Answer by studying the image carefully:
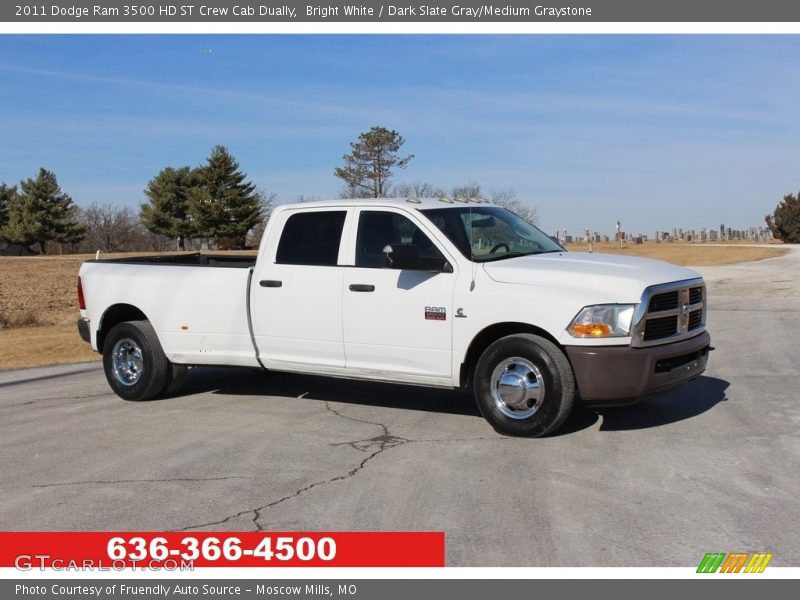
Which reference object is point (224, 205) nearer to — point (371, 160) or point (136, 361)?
point (371, 160)

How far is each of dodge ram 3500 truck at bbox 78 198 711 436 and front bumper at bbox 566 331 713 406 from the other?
1cm

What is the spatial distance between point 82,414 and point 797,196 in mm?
63837

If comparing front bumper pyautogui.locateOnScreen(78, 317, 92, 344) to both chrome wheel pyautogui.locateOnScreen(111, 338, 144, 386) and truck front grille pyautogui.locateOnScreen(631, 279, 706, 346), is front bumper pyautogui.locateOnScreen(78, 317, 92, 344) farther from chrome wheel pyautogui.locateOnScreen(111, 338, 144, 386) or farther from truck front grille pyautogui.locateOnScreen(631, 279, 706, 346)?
truck front grille pyautogui.locateOnScreen(631, 279, 706, 346)

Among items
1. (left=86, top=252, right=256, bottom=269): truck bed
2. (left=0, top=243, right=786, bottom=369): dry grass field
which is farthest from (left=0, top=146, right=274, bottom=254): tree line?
(left=86, top=252, right=256, bottom=269): truck bed

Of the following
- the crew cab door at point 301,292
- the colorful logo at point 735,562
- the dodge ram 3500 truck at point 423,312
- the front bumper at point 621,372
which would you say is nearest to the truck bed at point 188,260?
the dodge ram 3500 truck at point 423,312

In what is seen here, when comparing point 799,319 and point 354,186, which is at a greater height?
point 354,186

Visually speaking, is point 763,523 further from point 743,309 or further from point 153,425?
point 743,309

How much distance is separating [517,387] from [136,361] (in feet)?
14.6

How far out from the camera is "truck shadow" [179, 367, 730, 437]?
759 centimetres

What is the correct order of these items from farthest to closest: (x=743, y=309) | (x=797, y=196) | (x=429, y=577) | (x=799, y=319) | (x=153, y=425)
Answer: (x=797, y=196)
(x=743, y=309)
(x=799, y=319)
(x=153, y=425)
(x=429, y=577)

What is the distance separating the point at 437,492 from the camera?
565cm

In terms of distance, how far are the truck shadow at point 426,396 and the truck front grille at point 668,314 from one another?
891 millimetres

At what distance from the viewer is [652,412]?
783 cm
